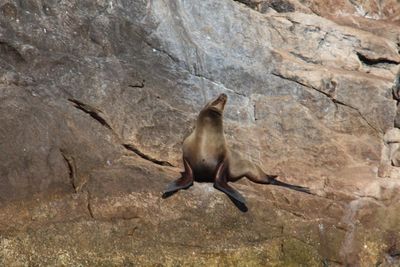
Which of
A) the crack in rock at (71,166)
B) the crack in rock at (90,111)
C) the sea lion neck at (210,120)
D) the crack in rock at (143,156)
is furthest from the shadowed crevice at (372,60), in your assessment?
the crack in rock at (71,166)

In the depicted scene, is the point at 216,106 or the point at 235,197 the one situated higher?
the point at 216,106

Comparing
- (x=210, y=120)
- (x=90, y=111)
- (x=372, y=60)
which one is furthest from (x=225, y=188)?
(x=372, y=60)

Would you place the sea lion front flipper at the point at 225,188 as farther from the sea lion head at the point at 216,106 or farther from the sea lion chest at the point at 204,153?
the sea lion head at the point at 216,106

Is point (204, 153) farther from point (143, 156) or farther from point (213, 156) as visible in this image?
point (143, 156)

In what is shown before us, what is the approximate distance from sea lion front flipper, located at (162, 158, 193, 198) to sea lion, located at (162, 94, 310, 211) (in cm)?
1

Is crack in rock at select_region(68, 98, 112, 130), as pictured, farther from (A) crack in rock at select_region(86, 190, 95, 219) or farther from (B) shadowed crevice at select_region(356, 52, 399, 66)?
(B) shadowed crevice at select_region(356, 52, 399, 66)

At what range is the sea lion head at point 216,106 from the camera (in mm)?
7684

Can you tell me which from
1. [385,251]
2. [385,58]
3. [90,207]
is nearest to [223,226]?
[90,207]

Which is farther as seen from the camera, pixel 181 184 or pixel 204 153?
pixel 204 153

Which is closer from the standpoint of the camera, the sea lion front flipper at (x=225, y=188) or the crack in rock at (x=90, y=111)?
the sea lion front flipper at (x=225, y=188)

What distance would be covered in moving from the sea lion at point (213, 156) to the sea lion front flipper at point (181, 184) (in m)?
0.01

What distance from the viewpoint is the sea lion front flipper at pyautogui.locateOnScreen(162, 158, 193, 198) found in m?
6.84

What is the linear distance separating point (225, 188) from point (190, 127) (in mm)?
1311

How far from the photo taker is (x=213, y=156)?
24.9ft
